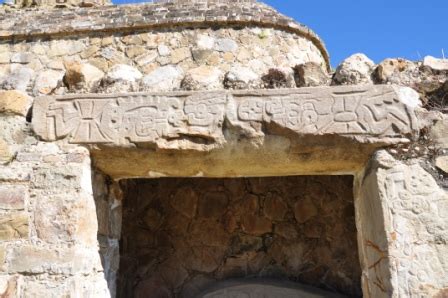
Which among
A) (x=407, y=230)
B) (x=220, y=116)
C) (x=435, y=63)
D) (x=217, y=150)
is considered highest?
(x=435, y=63)

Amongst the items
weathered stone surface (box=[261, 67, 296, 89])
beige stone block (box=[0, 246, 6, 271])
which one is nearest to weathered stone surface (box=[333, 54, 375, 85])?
weathered stone surface (box=[261, 67, 296, 89])

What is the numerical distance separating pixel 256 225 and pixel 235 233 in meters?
0.20

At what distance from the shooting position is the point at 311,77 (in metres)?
2.33

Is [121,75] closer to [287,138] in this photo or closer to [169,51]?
[287,138]

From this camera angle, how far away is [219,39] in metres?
5.84

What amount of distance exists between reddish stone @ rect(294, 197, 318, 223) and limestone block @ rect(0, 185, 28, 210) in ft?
8.04

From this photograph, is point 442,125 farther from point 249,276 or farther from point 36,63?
point 36,63

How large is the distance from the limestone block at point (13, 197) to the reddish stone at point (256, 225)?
2.15 m

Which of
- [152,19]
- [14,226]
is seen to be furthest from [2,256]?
[152,19]

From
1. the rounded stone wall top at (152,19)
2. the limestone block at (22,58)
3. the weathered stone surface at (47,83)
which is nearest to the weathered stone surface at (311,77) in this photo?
the weathered stone surface at (47,83)

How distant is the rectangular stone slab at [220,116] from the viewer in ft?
7.07

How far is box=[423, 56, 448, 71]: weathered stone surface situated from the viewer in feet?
7.71

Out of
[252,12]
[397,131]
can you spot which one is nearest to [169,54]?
[252,12]

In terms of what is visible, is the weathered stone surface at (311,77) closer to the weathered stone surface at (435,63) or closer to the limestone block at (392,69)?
the limestone block at (392,69)
